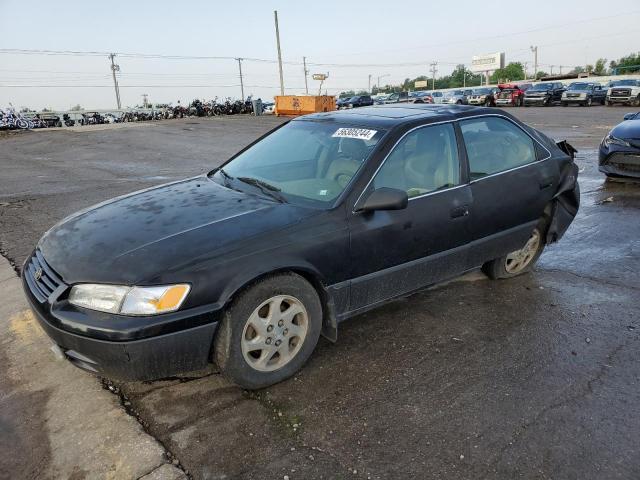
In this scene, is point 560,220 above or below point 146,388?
above

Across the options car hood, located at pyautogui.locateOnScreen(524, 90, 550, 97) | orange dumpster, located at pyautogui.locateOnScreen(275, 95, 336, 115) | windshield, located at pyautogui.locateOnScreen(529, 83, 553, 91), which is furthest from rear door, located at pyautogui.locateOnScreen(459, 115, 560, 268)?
windshield, located at pyautogui.locateOnScreen(529, 83, 553, 91)

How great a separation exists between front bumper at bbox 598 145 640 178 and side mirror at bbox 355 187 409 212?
6.54 m

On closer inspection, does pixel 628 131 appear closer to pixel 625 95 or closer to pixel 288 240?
pixel 288 240

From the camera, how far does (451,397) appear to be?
2852 millimetres

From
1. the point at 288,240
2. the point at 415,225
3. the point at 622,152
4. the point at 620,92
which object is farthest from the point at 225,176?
the point at 620,92

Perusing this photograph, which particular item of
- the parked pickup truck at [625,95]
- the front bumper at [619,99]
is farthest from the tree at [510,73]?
the parked pickup truck at [625,95]

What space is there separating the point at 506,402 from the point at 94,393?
233cm

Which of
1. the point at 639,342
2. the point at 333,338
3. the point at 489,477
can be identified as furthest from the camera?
the point at 639,342

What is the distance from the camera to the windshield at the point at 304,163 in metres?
3.34

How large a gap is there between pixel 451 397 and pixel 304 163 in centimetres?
190

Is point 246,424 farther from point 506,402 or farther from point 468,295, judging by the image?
point 468,295

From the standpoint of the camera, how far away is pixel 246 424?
263cm

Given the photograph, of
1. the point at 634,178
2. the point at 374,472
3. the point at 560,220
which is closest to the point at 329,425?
the point at 374,472

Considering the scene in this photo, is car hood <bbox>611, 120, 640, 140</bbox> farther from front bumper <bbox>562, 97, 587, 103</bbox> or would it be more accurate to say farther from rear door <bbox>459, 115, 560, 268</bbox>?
front bumper <bbox>562, 97, 587, 103</bbox>
